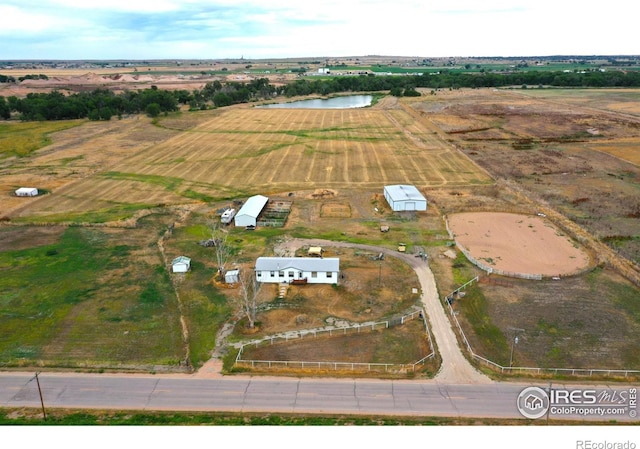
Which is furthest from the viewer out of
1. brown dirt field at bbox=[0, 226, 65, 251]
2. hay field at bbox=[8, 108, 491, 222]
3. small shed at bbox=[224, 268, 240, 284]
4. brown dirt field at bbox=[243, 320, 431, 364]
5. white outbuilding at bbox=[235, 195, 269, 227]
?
hay field at bbox=[8, 108, 491, 222]

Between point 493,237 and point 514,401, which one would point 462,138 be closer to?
point 493,237

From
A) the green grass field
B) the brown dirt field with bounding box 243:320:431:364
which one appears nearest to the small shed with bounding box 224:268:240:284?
the brown dirt field with bounding box 243:320:431:364

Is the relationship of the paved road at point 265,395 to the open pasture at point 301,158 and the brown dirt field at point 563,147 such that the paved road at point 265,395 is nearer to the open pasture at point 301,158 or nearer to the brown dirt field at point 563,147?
the brown dirt field at point 563,147

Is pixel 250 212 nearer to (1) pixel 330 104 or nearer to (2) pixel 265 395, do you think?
(2) pixel 265 395

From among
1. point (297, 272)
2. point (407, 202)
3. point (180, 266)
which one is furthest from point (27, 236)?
point (407, 202)

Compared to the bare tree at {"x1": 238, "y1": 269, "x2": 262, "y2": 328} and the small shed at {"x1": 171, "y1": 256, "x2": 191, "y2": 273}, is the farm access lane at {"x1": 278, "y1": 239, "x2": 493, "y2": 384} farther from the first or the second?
the small shed at {"x1": 171, "y1": 256, "x2": 191, "y2": 273}

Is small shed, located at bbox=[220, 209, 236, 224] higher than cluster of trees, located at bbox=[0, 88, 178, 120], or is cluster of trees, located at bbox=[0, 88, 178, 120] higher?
cluster of trees, located at bbox=[0, 88, 178, 120]

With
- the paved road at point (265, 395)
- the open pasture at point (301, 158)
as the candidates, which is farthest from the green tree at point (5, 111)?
the paved road at point (265, 395)
